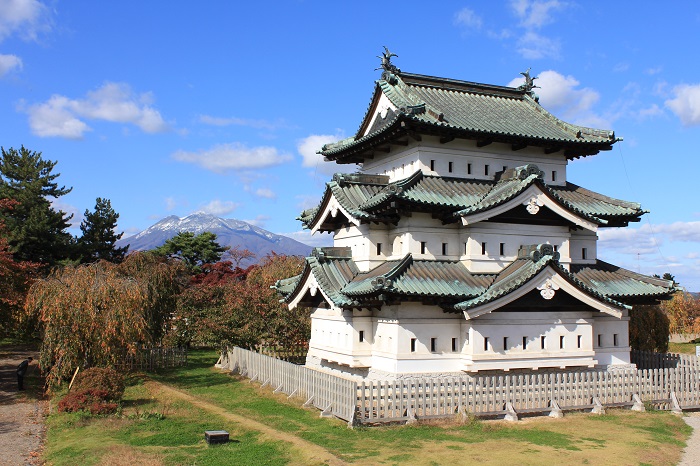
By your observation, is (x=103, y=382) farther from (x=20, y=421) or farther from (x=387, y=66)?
(x=387, y=66)

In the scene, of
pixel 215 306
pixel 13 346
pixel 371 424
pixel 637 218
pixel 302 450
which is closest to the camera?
pixel 302 450

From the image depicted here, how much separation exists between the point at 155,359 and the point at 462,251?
728 inches

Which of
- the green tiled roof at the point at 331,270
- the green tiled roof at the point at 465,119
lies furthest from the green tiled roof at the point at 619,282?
the green tiled roof at the point at 331,270

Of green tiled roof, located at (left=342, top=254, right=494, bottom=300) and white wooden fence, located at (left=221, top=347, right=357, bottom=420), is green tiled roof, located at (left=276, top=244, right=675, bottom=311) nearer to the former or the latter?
green tiled roof, located at (left=342, top=254, right=494, bottom=300)

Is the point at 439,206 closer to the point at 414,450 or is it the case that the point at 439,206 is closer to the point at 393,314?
the point at 393,314

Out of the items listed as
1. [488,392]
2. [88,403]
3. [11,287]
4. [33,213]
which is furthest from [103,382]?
[33,213]

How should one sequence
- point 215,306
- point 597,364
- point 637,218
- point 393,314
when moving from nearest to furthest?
point 393,314 < point 597,364 < point 637,218 < point 215,306

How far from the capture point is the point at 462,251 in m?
23.1

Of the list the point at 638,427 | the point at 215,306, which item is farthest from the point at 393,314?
the point at 215,306

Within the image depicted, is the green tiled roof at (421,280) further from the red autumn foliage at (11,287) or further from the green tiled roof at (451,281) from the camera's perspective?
the red autumn foliage at (11,287)

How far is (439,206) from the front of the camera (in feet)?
71.6

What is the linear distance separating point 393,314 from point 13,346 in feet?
115

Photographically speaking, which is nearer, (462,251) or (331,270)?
(462,251)

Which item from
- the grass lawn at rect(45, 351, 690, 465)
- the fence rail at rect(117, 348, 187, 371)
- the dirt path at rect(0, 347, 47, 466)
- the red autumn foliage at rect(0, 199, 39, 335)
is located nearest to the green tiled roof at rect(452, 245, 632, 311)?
the grass lawn at rect(45, 351, 690, 465)
